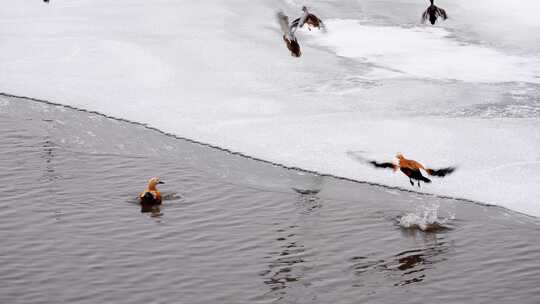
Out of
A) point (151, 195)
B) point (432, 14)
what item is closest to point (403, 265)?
point (151, 195)

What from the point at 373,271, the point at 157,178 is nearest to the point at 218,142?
the point at 157,178

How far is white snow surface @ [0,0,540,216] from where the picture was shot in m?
10.4

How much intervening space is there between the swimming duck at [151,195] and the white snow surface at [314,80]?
5.69ft

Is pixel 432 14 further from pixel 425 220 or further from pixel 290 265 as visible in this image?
pixel 290 265

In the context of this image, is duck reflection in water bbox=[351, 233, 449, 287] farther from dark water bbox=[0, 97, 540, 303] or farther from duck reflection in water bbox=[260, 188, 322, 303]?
duck reflection in water bbox=[260, 188, 322, 303]

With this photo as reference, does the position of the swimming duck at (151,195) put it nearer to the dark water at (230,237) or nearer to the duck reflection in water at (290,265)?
the dark water at (230,237)

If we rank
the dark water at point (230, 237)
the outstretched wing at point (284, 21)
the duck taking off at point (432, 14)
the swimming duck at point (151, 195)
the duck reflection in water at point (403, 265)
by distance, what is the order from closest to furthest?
1. the dark water at point (230, 237)
2. the duck reflection in water at point (403, 265)
3. the swimming duck at point (151, 195)
4. the outstretched wing at point (284, 21)
5. the duck taking off at point (432, 14)

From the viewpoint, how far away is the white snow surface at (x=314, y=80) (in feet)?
34.2

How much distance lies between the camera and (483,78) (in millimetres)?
13141

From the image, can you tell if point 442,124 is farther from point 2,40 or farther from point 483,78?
point 2,40

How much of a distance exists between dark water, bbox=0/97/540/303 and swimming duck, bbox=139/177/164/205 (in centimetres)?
12

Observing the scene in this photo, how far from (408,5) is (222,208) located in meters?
9.59

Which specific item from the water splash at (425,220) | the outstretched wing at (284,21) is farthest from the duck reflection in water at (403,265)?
the outstretched wing at (284,21)

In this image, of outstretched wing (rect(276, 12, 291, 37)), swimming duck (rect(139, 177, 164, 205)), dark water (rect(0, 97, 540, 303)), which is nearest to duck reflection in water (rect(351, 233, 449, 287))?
dark water (rect(0, 97, 540, 303))
